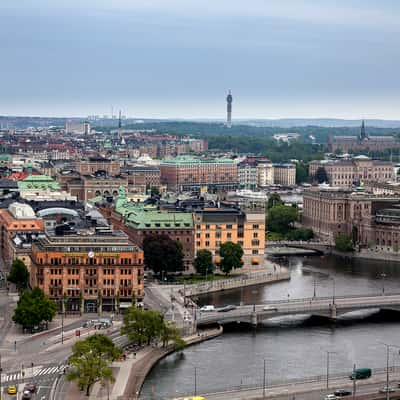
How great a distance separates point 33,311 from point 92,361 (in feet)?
41.8

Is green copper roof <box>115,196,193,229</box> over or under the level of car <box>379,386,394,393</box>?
over

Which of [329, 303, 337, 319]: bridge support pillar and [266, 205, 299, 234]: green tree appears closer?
[329, 303, 337, 319]: bridge support pillar

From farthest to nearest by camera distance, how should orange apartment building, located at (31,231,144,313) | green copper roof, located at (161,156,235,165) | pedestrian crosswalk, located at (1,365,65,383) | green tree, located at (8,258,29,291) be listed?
green copper roof, located at (161,156,235,165)
green tree, located at (8,258,29,291)
orange apartment building, located at (31,231,144,313)
pedestrian crosswalk, located at (1,365,65,383)

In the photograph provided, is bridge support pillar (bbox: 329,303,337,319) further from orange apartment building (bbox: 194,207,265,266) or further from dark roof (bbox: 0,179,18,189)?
dark roof (bbox: 0,179,18,189)

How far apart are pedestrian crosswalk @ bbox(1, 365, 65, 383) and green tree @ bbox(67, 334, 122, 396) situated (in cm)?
86

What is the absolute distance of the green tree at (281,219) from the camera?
419 feet

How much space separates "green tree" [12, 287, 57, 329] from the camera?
225 feet

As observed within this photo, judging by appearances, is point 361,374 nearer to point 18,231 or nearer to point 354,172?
point 18,231

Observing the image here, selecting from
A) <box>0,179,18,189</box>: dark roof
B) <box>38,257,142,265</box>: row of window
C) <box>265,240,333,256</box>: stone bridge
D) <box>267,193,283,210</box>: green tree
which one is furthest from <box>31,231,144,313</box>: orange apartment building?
<box>267,193,283,210</box>: green tree

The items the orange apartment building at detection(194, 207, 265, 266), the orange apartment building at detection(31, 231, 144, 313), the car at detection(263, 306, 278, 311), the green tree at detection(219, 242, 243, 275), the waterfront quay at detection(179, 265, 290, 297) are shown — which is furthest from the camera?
the orange apartment building at detection(194, 207, 265, 266)

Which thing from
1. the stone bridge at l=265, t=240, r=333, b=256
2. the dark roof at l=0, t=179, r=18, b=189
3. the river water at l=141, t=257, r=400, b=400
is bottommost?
the stone bridge at l=265, t=240, r=333, b=256

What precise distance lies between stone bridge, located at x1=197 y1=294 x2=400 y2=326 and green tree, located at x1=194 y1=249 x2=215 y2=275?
41.3 ft

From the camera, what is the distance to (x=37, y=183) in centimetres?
13175

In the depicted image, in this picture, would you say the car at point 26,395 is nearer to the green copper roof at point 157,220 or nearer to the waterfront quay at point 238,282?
the waterfront quay at point 238,282
